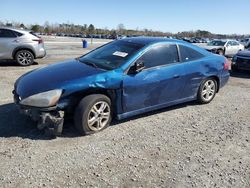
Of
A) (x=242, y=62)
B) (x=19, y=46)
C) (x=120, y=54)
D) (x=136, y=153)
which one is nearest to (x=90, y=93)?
(x=120, y=54)

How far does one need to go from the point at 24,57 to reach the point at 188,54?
7.41 meters

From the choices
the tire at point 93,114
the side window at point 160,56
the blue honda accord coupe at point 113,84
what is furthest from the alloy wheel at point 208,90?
the tire at point 93,114

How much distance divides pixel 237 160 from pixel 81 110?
7.71ft

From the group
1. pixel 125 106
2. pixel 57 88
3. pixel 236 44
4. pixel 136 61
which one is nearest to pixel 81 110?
pixel 57 88

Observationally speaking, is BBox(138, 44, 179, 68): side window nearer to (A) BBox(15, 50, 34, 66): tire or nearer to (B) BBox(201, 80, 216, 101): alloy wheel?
(B) BBox(201, 80, 216, 101): alloy wheel

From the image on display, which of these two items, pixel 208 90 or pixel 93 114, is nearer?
pixel 93 114

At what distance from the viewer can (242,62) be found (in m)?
11.3

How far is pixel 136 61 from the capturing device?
4.98 metres

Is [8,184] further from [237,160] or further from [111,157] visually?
[237,160]

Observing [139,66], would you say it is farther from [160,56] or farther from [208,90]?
[208,90]

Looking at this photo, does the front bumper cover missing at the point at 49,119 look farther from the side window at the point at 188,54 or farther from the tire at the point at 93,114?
the side window at the point at 188,54

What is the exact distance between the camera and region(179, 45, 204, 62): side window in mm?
5820

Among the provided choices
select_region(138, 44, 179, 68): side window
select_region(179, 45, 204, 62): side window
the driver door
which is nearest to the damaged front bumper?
the driver door

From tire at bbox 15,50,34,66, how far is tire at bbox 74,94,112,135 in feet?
24.8
